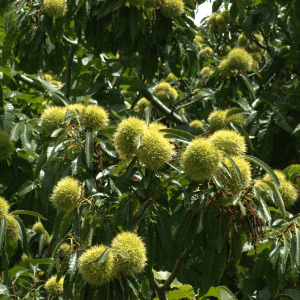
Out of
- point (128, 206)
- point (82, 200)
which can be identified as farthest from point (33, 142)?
point (128, 206)

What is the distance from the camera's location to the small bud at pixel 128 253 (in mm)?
1566

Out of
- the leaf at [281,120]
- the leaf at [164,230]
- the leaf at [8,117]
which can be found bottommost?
the leaf at [164,230]

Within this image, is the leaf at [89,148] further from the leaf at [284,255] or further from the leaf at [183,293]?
the leaf at [284,255]

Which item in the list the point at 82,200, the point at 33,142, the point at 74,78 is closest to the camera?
the point at 82,200

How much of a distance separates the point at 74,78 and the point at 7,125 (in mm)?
1105

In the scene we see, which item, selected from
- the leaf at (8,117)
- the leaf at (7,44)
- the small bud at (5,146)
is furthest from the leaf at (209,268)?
the leaf at (7,44)

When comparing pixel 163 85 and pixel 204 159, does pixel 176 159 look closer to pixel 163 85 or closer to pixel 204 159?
pixel 204 159

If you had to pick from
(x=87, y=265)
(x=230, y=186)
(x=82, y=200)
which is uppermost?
(x=230, y=186)

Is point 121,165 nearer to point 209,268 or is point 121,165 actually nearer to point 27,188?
point 209,268

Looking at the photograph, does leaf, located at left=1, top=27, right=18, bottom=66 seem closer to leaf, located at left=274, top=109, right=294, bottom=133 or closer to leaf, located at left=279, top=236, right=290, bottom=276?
leaf, located at left=274, top=109, right=294, bottom=133

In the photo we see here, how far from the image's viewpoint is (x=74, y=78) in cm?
381

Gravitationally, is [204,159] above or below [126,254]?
above

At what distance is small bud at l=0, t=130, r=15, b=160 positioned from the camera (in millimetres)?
2646

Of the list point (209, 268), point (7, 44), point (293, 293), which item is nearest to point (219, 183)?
point (209, 268)
